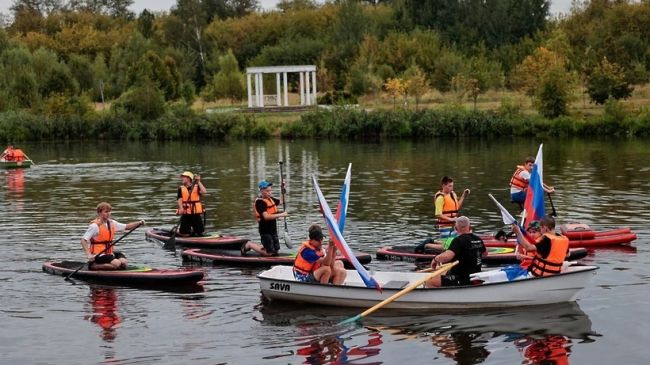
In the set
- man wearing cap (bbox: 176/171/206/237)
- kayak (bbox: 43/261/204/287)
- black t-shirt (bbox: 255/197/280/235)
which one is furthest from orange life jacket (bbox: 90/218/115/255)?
man wearing cap (bbox: 176/171/206/237)

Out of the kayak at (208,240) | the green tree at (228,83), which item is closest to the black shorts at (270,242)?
the kayak at (208,240)

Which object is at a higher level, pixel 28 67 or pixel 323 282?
pixel 28 67

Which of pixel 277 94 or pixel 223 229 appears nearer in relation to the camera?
pixel 223 229

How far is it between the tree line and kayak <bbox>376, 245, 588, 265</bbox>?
157ft

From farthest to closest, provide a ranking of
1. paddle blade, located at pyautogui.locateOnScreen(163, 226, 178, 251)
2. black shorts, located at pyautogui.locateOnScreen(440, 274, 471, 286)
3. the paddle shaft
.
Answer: paddle blade, located at pyautogui.locateOnScreen(163, 226, 178, 251), black shorts, located at pyautogui.locateOnScreen(440, 274, 471, 286), the paddle shaft

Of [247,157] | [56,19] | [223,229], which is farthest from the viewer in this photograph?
[56,19]

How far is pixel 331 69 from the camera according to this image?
9956 cm

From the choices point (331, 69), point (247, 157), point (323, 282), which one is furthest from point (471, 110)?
point (323, 282)

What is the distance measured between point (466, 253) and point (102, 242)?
27.5 feet

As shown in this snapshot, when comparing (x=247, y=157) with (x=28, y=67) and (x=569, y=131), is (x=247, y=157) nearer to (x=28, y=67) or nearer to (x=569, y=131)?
(x=569, y=131)

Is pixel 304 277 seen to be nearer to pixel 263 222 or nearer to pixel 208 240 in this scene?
pixel 263 222

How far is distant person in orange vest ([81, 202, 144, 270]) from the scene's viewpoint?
2241 cm

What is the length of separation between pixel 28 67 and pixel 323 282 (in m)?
79.1

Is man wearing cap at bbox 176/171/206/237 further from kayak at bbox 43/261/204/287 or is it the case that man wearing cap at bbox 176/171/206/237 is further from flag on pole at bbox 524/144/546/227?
flag on pole at bbox 524/144/546/227
